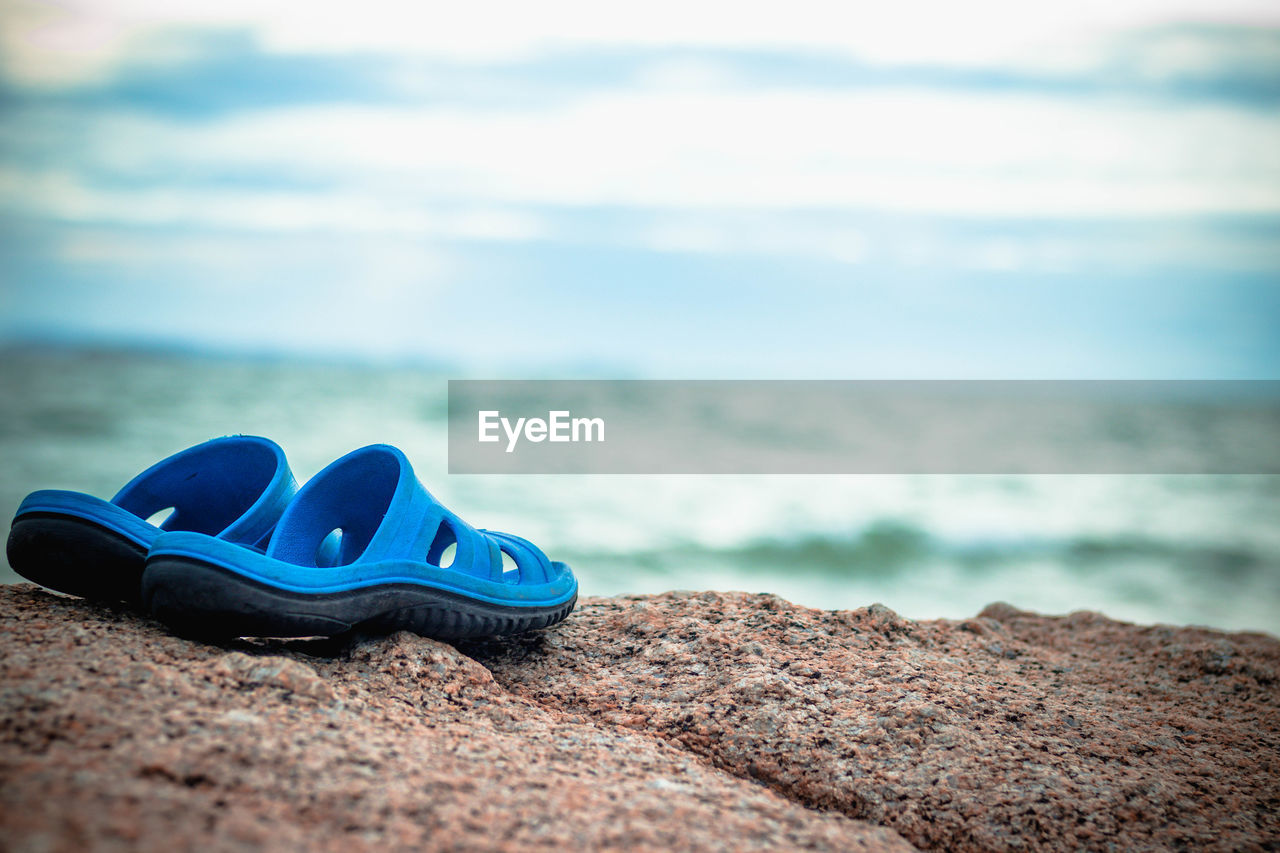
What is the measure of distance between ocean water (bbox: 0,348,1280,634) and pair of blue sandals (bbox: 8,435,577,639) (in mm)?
5499

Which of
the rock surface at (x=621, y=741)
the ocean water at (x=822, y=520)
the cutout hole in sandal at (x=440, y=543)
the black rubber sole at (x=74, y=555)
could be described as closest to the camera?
the rock surface at (x=621, y=741)

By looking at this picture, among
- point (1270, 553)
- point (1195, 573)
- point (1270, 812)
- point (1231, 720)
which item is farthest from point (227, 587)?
point (1270, 553)

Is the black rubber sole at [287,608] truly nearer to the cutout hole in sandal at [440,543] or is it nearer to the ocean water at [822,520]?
the cutout hole in sandal at [440,543]

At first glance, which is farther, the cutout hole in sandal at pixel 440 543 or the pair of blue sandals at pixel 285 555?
the cutout hole in sandal at pixel 440 543

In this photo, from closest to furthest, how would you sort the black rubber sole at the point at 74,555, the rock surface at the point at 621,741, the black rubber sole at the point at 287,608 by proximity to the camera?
the rock surface at the point at 621,741, the black rubber sole at the point at 287,608, the black rubber sole at the point at 74,555

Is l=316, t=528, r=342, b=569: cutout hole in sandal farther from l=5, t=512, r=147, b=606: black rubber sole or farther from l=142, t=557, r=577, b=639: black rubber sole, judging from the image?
l=5, t=512, r=147, b=606: black rubber sole

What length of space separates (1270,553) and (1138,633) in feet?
32.5

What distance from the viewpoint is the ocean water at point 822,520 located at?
8367mm

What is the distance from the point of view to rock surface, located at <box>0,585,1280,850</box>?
1.17 metres

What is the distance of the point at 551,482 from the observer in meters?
11.5

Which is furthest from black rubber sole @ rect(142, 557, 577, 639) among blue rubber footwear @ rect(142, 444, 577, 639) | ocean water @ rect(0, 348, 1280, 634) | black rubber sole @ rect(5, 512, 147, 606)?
ocean water @ rect(0, 348, 1280, 634)

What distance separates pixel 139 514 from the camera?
2084mm

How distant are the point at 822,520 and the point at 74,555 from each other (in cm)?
935

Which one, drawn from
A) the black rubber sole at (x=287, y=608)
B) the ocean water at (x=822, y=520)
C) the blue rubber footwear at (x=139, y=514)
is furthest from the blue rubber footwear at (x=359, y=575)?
the ocean water at (x=822, y=520)
